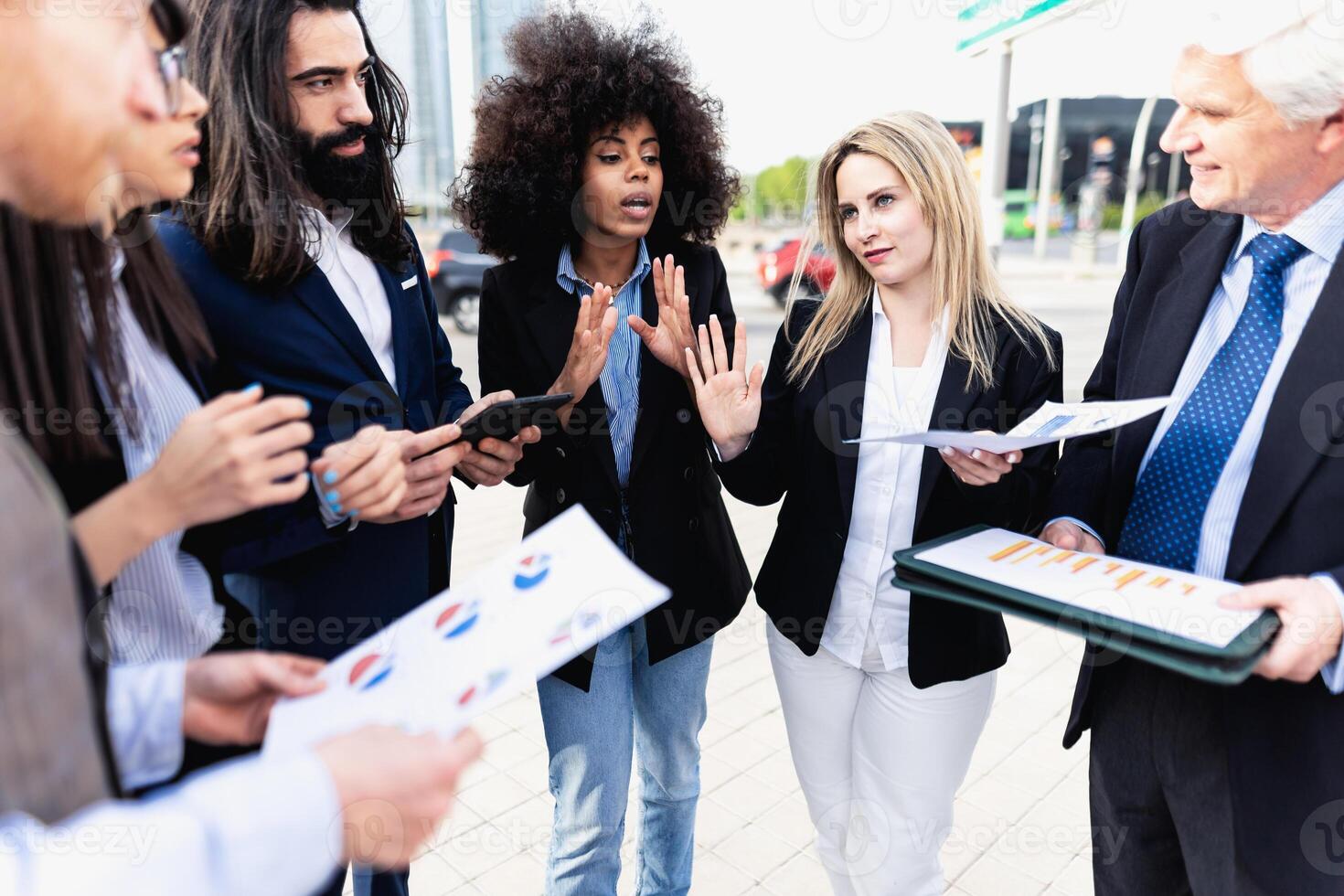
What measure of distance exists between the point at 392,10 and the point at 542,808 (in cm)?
286

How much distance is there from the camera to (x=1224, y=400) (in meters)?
1.47

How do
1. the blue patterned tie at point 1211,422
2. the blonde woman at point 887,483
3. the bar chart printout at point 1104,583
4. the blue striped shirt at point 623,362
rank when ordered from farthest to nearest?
the blue striped shirt at point 623,362 < the blonde woman at point 887,483 < the blue patterned tie at point 1211,422 < the bar chart printout at point 1104,583

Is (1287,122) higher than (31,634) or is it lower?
higher

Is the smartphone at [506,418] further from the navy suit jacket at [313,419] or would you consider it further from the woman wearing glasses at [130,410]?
the woman wearing glasses at [130,410]

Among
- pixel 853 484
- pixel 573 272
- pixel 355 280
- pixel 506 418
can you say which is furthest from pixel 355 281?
pixel 853 484

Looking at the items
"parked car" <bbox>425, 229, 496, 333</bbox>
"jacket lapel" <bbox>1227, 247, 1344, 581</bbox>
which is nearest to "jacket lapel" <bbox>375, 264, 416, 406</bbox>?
"jacket lapel" <bbox>1227, 247, 1344, 581</bbox>

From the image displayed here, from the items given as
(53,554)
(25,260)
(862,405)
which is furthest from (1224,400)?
(25,260)

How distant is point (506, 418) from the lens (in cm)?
169

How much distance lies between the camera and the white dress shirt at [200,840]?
0.65m

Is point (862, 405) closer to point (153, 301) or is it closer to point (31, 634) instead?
point (153, 301)

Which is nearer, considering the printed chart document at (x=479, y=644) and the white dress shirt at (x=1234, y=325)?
the printed chart document at (x=479, y=644)

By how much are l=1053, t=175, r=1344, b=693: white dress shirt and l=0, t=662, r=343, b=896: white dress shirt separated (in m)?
1.44

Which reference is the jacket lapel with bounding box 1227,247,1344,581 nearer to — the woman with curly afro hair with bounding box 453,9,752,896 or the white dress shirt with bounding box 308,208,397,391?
the woman with curly afro hair with bounding box 453,9,752,896

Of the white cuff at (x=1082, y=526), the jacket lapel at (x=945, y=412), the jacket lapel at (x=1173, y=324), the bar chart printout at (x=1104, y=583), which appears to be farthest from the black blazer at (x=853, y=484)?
the bar chart printout at (x=1104, y=583)
